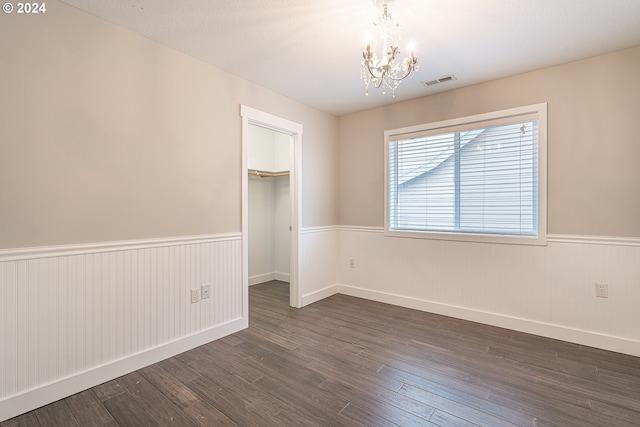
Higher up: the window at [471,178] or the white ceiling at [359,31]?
the white ceiling at [359,31]

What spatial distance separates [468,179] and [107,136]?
3511 mm

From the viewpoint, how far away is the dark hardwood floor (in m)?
1.82

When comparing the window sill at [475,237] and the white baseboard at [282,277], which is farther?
the white baseboard at [282,277]

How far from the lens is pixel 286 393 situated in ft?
6.76

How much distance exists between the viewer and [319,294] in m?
4.17

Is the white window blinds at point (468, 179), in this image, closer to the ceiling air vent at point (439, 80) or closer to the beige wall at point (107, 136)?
the ceiling air vent at point (439, 80)

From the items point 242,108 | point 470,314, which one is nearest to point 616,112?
point 470,314

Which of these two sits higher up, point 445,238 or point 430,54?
point 430,54

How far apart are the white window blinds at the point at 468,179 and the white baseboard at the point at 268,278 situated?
7.09ft

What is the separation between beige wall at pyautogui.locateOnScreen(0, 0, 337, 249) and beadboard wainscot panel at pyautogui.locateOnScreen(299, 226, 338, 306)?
1.16 metres

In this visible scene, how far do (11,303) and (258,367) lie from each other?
165 cm

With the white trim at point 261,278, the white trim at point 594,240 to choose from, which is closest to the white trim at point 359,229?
the white trim at point 261,278

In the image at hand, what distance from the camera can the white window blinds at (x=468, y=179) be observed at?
310 centimetres

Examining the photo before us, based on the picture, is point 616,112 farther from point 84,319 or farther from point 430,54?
point 84,319
